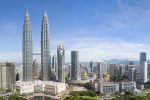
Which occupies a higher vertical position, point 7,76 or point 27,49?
point 27,49

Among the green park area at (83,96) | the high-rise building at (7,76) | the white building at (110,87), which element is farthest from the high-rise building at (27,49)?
the green park area at (83,96)

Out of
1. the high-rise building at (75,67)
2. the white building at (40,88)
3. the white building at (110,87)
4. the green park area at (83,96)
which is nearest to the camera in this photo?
the green park area at (83,96)

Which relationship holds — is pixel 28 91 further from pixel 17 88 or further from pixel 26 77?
pixel 26 77

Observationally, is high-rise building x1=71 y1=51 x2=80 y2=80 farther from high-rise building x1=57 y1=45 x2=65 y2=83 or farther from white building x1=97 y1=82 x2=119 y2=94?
white building x1=97 y1=82 x2=119 y2=94

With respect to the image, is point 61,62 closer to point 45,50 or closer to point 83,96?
point 45,50

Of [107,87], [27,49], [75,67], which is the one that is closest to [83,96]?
[107,87]

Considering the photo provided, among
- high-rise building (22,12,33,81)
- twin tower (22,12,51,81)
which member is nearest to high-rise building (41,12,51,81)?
twin tower (22,12,51,81)

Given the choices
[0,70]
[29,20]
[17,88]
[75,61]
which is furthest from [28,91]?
[75,61]

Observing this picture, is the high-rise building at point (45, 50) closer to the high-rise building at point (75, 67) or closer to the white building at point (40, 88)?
the white building at point (40, 88)
